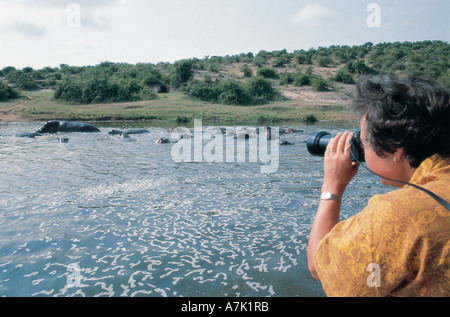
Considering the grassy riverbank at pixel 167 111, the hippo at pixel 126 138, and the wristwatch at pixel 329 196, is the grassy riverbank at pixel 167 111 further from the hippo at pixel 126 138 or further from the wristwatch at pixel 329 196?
the wristwatch at pixel 329 196

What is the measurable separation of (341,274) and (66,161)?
32.3ft

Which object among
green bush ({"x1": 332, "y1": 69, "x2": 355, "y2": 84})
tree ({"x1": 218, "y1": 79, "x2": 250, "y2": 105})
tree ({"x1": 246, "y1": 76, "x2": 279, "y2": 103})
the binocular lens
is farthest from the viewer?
green bush ({"x1": 332, "y1": 69, "x2": 355, "y2": 84})

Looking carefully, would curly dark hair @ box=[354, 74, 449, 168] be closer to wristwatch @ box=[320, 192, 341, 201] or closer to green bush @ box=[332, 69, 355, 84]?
wristwatch @ box=[320, 192, 341, 201]

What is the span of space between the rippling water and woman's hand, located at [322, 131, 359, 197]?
1916 mm

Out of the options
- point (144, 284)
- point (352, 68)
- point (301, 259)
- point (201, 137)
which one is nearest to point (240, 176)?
point (301, 259)

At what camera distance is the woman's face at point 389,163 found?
1564 mm

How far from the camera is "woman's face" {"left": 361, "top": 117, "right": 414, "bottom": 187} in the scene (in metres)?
1.56

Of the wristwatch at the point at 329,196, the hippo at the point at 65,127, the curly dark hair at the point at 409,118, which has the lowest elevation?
the hippo at the point at 65,127

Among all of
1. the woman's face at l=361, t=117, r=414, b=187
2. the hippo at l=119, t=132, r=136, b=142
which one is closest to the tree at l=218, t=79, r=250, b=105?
the hippo at l=119, t=132, r=136, b=142

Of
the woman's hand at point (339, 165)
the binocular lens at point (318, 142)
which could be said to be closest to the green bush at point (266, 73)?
the binocular lens at point (318, 142)

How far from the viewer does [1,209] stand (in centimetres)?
571

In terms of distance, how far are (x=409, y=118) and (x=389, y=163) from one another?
0.23 metres

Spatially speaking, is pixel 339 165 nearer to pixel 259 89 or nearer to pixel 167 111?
pixel 167 111

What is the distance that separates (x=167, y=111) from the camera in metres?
28.2
